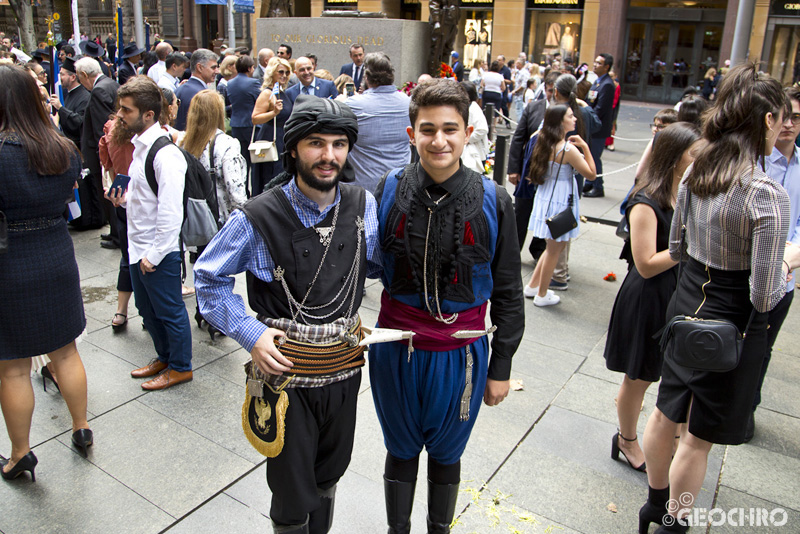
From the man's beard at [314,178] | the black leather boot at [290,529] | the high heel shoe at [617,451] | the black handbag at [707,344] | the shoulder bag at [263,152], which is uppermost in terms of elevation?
the man's beard at [314,178]

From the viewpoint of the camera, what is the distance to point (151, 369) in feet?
14.5

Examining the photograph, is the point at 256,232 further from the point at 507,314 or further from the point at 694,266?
the point at 694,266

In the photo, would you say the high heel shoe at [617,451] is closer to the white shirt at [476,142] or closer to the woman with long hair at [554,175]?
the woman with long hair at [554,175]

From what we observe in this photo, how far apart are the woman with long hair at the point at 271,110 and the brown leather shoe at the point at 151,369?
3.35m

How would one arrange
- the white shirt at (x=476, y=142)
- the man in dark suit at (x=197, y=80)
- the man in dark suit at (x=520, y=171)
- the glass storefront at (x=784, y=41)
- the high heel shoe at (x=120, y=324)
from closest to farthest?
the high heel shoe at (x=120, y=324)
the man in dark suit at (x=520, y=171)
the white shirt at (x=476, y=142)
the man in dark suit at (x=197, y=80)
the glass storefront at (x=784, y=41)

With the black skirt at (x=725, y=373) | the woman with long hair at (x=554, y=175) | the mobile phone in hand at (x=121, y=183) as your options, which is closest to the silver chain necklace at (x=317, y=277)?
the black skirt at (x=725, y=373)

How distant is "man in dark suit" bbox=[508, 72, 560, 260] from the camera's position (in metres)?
6.25

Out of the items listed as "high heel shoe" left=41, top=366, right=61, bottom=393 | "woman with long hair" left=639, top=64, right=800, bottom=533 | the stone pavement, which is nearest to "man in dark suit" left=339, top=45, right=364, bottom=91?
the stone pavement

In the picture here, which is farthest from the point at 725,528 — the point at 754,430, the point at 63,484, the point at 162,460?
the point at 63,484

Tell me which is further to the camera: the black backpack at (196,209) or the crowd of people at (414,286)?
the black backpack at (196,209)

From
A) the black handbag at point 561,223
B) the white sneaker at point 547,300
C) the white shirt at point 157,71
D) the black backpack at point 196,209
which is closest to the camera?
the black backpack at point 196,209

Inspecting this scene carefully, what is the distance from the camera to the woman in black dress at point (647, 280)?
3154 millimetres

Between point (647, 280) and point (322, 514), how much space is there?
1970mm

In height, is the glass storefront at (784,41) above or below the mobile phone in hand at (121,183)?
above
